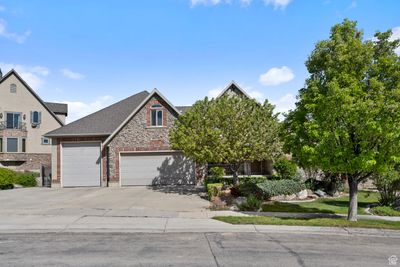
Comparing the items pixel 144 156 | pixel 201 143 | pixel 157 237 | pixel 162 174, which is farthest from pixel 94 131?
pixel 157 237

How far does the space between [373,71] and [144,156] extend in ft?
54.3

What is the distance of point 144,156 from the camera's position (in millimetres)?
24297

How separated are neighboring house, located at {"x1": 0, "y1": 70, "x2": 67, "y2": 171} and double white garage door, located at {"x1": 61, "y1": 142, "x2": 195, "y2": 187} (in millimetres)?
17138

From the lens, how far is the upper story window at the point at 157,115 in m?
24.4

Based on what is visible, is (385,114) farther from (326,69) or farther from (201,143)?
(201,143)

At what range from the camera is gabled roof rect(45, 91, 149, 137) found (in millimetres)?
24609

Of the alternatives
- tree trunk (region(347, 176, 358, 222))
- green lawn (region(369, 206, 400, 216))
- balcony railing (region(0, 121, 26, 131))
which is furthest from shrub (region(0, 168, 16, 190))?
green lawn (region(369, 206, 400, 216))

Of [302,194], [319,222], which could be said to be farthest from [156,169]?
[319,222]

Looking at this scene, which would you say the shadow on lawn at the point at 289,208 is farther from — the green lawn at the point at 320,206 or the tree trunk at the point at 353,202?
the tree trunk at the point at 353,202

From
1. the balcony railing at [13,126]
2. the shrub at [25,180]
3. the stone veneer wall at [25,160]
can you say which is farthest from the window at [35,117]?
the shrub at [25,180]

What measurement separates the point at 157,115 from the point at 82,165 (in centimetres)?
668

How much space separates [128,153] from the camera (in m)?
24.3

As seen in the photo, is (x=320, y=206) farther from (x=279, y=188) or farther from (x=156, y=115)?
(x=156, y=115)

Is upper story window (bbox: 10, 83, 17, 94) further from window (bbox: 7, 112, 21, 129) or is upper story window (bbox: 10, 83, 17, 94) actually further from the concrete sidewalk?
the concrete sidewalk
